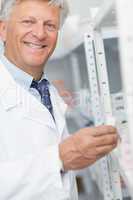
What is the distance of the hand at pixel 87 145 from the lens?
722mm

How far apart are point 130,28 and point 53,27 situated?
2.16 feet

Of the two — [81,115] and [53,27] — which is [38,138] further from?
[81,115]

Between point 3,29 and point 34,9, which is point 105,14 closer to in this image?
point 34,9

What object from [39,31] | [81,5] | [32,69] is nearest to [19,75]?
[32,69]

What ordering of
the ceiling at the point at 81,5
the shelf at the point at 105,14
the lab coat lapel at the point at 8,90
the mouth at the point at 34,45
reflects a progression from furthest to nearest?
the ceiling at the point at 81,5 < the mouth at the point at 34,45 < the lab coat lapel at the point at 8,90 < the shelf at the point at 105,14

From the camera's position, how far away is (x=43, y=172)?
79 cm

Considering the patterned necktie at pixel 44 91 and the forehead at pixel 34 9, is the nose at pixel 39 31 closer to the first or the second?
the forehead at pixel 34 9

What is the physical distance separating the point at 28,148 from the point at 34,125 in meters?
0.08

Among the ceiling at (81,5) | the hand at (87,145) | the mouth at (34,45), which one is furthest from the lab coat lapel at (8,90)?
the ceiling at (81,5)

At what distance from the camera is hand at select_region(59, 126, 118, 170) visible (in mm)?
722

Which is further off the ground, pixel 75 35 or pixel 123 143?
pixel 75 35

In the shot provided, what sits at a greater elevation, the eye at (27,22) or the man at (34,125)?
the eye at (27,22)

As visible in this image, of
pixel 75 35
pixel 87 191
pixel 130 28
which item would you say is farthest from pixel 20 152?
pixel 87 191

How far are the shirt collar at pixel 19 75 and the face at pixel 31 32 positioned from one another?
0.06 feet
